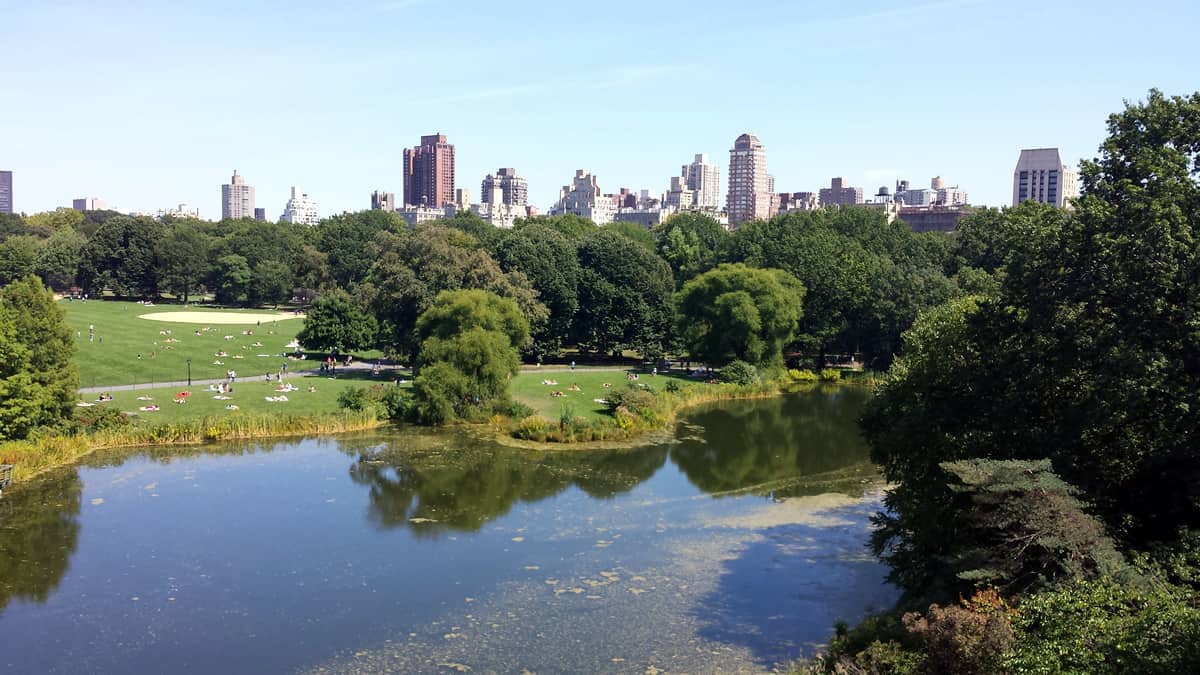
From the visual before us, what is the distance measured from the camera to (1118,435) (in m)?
20.4

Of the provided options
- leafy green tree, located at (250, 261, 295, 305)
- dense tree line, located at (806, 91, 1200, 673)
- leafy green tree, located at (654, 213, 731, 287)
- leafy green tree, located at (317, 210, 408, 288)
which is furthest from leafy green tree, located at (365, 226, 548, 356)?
leafy green tree, located at (250, 261, 295, 305)

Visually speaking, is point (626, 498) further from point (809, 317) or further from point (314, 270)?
point (314, 270)

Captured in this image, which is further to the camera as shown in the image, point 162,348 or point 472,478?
point 162,348

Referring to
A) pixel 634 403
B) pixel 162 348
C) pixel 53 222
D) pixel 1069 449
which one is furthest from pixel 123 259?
pixel 1069 449

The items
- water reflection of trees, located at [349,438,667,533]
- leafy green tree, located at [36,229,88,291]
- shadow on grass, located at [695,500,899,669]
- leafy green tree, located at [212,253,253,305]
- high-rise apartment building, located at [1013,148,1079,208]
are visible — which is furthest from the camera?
high-rise apartment building, located at [1013,148,1079,208]

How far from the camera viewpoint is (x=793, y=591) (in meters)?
24.9

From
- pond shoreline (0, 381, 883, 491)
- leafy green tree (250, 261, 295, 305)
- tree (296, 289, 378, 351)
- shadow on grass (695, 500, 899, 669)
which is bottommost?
shadow on grass (695, 500, 899, 669)

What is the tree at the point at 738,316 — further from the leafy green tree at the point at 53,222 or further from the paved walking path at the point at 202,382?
the leafy green tree at the point at 53,222

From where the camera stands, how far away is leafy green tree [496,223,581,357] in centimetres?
6366

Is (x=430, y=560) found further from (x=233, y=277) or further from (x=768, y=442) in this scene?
(x=233, y=277)

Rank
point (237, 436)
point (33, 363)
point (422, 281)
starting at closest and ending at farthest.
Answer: point (33, 363) < point (237, 436) < point (422, 281)

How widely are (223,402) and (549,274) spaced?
82.1 ft

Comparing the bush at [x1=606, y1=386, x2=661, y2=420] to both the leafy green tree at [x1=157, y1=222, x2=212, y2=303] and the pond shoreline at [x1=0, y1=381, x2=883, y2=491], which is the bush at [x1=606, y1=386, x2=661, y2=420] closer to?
the pond shoreline at [x1=0, y1=381, x2=883, y2=491]

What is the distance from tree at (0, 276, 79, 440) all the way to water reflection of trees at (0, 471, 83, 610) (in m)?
3.14
